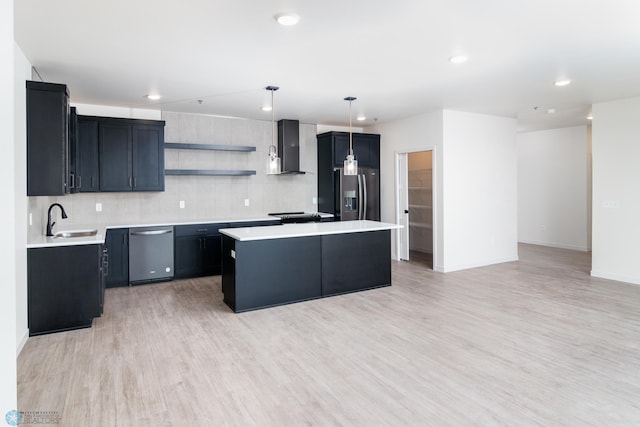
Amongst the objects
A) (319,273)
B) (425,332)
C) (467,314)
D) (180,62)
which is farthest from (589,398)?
(180,62)

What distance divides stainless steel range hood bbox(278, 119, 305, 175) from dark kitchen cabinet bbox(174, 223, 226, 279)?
63.8 inches

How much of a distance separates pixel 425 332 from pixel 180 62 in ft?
11.5

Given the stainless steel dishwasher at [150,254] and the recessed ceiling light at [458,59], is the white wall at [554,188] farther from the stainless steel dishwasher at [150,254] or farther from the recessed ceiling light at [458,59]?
the stainless steel dishwasher at [150,254]

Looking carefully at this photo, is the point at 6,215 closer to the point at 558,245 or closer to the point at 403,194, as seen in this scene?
the point at 403,194

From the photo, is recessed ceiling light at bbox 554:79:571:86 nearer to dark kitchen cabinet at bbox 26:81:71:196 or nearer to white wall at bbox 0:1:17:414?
white wall at bbox 0:1:17:414

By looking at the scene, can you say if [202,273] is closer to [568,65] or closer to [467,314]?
[467,314]

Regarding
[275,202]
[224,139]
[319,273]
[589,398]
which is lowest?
[589,398]

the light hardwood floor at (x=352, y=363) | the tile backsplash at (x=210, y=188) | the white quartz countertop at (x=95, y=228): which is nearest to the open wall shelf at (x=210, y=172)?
the tile backsplash at (x=210, y=188)

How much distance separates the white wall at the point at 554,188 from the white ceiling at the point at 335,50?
2869 millimetres

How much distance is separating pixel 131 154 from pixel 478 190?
5527mm

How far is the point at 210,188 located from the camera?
6.59m

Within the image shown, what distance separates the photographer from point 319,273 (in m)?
4.82

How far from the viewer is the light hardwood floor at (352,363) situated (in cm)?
237

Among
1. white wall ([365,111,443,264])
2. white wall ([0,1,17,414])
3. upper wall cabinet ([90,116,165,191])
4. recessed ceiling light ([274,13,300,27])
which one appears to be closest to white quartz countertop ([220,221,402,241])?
white wall ([365,111,443,264])
